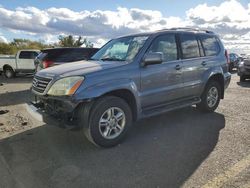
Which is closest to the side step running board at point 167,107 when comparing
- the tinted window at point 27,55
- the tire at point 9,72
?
the tinted window at point 27,55

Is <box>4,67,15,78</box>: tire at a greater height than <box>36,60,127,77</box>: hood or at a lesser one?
lesser

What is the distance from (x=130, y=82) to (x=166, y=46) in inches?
52.4

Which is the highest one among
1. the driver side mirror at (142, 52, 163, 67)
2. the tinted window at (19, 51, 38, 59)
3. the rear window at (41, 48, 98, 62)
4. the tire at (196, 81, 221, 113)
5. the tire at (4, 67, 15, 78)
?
the driver side mirror at (142, 52, 163, 67)

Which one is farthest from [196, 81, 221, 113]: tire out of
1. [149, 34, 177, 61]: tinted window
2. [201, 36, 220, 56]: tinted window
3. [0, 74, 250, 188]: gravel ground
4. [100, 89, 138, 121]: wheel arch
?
[100, 89, 138, 121]: wheel arch

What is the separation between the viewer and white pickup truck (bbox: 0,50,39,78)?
1927cm

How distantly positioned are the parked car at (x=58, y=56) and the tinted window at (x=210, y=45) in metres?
5.21

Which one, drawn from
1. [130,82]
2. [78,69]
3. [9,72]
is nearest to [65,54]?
[78,69]

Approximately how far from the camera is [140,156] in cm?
443

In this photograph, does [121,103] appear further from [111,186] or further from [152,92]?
[111,186]

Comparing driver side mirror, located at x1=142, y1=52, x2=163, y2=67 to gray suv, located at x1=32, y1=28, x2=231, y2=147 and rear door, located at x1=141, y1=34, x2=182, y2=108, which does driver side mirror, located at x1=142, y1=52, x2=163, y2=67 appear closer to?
gray suv, located at x1=32, y1=28, x2=231, y2=147

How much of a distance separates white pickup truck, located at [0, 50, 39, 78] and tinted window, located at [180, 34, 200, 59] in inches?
582

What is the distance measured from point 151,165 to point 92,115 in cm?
116

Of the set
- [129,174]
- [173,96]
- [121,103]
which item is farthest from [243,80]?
[129,174]

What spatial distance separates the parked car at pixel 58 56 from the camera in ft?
36.8
